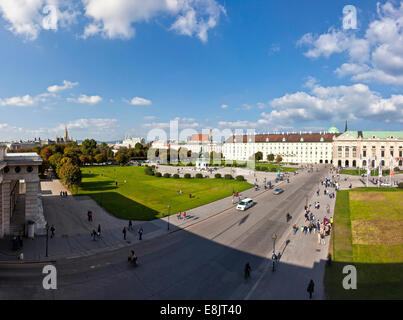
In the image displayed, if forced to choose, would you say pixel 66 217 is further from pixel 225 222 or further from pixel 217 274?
pixel 217 274

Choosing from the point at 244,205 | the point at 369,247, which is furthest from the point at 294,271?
the point at 244,205

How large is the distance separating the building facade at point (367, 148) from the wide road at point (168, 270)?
324 feet

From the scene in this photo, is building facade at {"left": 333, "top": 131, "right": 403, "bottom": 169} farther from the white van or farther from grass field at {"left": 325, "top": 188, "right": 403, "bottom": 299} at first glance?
the white van

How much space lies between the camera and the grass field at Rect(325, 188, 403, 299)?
14650 mm

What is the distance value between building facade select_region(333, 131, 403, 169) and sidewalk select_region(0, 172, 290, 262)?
92.1 metres

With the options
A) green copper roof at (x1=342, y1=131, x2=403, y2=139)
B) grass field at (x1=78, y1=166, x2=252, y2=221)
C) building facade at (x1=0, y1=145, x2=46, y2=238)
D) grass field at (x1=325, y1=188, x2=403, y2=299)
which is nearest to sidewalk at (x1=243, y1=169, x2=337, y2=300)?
grass field at (x1=325, y1=188, x2=403, y2=299)

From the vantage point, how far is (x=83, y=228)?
82.4 ft

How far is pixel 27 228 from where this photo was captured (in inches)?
897

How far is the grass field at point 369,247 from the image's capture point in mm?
14650

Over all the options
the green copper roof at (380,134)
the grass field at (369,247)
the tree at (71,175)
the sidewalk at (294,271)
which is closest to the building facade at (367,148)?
the green copper roof at (380,134)

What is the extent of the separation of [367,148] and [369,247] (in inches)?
3976

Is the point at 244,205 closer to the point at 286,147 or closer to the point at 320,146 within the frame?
the point at 320,146
